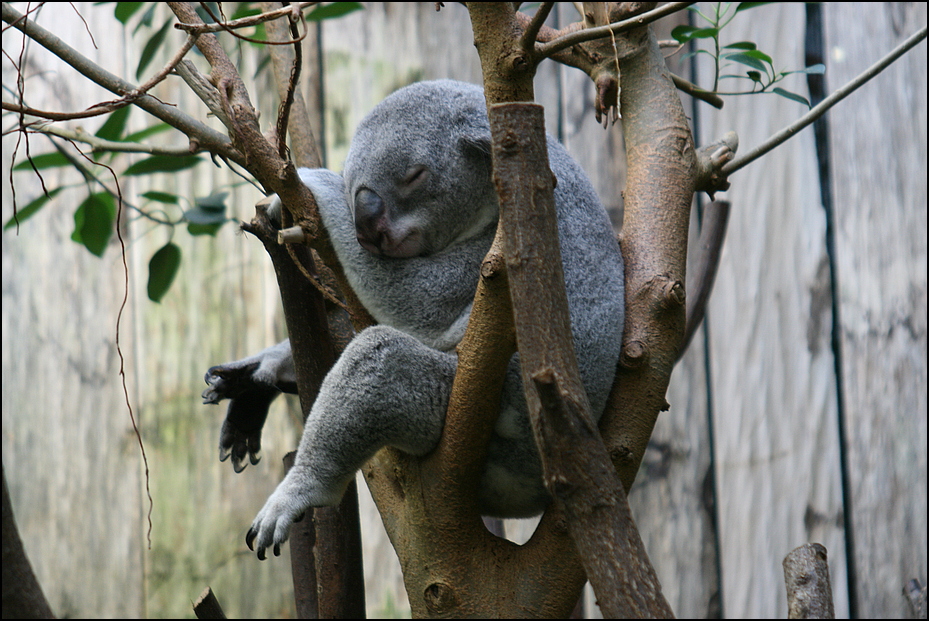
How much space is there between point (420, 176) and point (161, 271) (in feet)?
3.27

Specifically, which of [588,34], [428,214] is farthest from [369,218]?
[588,34]

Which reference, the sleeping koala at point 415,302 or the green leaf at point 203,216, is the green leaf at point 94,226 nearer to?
the green leaf at point 203,216

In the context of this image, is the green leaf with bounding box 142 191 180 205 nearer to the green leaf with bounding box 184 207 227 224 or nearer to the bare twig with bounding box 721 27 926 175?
the green leaf with bounding box 184 207 227 224

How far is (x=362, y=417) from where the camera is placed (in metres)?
1.53

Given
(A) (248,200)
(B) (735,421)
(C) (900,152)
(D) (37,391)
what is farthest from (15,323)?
(C) (900,152)

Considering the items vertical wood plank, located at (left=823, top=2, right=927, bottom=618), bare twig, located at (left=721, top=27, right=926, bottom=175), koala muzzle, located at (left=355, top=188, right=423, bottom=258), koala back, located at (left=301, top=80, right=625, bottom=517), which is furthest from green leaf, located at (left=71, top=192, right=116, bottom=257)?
vertical wood plank, located at (left=823, top=2, right=927, bottom=618)

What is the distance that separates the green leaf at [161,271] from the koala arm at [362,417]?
1.02 meters

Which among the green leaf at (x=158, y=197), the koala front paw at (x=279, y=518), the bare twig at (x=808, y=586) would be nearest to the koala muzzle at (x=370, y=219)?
the koala front paw at (x=279, y=518)

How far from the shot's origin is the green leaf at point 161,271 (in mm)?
2383

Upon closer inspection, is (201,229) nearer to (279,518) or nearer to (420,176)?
(420,176)

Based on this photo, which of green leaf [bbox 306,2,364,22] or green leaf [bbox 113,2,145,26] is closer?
green leaf [bbox 113,2,145,26]

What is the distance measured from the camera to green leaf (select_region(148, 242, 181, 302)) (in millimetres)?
2383

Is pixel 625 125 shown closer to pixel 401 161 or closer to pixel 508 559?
pixel 401 161

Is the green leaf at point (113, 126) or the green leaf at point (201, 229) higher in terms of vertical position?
the green leaf at point (113, 126)
